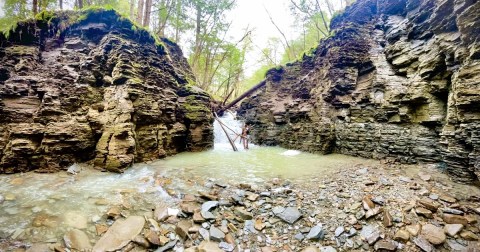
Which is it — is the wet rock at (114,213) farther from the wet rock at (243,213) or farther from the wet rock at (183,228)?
the wet rock at (243,213)

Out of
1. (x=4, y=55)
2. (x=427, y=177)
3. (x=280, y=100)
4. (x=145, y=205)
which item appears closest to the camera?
(x=145, y=205)

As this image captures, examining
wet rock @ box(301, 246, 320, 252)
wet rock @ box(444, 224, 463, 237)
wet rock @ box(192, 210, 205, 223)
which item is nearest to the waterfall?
wet rock @ box(192, 210, 205, 223)

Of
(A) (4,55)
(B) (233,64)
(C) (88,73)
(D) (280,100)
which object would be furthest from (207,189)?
(B) (233,64)

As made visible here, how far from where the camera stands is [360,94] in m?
9.03

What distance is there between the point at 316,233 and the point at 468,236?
2.18 metres

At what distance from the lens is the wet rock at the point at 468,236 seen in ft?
10.1

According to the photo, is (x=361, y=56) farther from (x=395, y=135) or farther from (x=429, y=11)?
(x=395, y=135)

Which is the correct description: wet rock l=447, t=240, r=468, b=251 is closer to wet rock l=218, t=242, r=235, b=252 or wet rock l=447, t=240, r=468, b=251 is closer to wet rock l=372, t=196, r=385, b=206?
wet rock l=372, t=196, r=385, b=206

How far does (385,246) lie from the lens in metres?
3.09

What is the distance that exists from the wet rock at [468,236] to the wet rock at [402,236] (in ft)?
2.38

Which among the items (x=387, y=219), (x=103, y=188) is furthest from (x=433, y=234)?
(x=103, y=188)

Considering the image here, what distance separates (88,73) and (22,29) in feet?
9.76

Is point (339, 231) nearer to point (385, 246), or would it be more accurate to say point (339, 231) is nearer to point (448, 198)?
point (385, 246)

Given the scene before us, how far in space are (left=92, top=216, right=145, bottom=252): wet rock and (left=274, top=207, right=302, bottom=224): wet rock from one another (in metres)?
2.50
